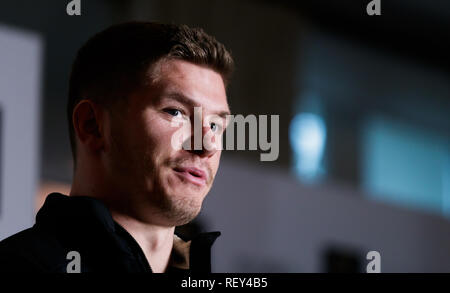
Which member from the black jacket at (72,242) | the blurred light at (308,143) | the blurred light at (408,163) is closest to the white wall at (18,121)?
the black jacket at (72,242)

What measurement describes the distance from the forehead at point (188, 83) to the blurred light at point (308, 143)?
7.72 ft

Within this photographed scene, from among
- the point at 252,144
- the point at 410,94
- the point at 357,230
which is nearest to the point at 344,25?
the point at 410,94

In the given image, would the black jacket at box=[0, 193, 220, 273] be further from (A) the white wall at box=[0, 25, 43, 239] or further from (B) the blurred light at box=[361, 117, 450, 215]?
(B) the blurred light at box=[361, 117, 450, 215]

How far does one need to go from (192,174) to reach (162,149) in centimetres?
3

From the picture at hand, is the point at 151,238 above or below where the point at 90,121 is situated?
below

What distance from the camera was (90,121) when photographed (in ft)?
2.32

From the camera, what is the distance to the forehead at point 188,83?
690mm

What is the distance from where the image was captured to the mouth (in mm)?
678

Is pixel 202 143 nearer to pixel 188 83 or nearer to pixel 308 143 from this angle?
pixel 188 83
